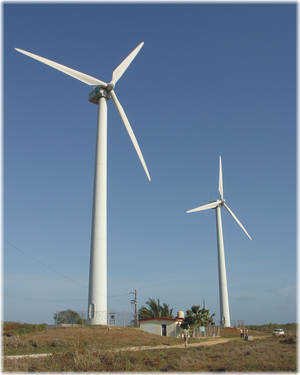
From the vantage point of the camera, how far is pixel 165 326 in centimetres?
5291

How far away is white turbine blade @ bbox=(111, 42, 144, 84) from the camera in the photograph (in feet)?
165

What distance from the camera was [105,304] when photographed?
40625mm

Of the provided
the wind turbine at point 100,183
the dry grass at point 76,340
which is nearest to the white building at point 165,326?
the dry grass at point 76,340

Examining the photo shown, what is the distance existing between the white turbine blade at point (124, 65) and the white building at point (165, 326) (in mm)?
35009

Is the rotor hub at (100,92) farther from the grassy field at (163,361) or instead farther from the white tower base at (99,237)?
the grassy field at (163,361)

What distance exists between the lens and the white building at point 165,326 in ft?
171

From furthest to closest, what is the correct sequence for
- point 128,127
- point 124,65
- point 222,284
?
point 222,284
point 124,65
point 128,127

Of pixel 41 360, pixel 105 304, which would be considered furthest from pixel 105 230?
pixel 41 360

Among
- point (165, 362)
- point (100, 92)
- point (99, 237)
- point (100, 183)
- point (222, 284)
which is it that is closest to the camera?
point (165, 362)

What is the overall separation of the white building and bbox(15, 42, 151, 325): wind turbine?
580 inches

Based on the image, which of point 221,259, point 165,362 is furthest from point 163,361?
point 221,259

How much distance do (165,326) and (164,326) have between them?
0.15 metres

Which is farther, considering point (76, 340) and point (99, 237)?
point (99, 237)

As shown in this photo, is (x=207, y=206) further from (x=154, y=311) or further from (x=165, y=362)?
(x=165, y=362)
